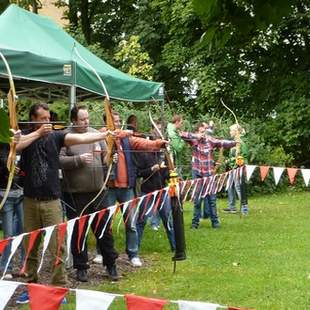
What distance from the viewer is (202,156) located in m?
9.12

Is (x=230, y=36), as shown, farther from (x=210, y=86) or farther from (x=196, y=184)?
(x=210, y=86)

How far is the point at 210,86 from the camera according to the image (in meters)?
17.5

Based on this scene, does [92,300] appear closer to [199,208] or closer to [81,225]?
[81,225]

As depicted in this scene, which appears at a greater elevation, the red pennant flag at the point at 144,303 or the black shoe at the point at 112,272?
the red pennant flag at the point at 144,303

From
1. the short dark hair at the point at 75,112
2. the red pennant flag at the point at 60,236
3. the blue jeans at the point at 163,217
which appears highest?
the short dark hair at the point at 75,112

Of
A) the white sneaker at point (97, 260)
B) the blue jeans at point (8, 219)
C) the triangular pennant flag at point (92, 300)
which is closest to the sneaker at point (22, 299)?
the blue jeans at point (8, 219)

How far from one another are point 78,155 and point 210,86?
39.8 feet

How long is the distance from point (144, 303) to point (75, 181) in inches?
111

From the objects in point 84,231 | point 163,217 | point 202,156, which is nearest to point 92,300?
point 84,231

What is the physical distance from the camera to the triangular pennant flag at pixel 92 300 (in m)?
3.29

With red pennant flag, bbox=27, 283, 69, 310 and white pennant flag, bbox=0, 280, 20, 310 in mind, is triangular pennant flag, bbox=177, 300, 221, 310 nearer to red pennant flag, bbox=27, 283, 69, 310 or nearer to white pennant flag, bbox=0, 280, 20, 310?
red pennant flag, bbox=27, 283, 69, 310

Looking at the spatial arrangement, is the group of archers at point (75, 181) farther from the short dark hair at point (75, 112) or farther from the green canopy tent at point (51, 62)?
the green canopy tent at point (51, 62)

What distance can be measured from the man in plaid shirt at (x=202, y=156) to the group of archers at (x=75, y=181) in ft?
3.76

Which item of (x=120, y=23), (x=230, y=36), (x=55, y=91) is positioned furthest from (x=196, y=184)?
(x=120, y=23)
